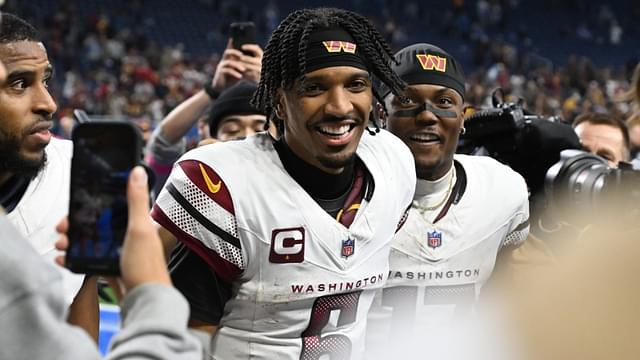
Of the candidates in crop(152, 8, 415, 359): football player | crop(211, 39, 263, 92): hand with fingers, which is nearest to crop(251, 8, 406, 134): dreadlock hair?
crop(152, 8, 415, 359): football player

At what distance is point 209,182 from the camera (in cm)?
186

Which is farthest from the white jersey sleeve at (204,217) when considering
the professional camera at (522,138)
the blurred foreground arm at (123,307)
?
the professional camera at (522,138)

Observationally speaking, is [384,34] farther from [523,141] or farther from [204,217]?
[204,217]

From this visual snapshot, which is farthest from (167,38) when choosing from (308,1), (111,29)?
(308,1)

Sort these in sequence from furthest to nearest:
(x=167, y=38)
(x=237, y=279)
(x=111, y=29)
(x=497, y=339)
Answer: (x=167, y=38) < (x=111, y=29) < (x=237, y=279) < (x=497, y=339)

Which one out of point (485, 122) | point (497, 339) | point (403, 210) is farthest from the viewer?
point (485, 122)

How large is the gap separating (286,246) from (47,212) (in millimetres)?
579

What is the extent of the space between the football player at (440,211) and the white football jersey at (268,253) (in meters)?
0.32

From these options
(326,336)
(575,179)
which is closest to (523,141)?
(575,179)

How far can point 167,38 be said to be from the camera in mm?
16047

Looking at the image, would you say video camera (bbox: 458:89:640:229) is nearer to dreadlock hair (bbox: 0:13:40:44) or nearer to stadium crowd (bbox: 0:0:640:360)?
stadium crowd (bbox: 0:0:640:360)

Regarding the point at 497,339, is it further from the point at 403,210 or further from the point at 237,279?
the point at 403,210

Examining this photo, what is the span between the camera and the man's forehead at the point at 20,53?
1.87 m

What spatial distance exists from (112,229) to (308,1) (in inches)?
711
